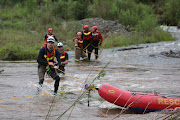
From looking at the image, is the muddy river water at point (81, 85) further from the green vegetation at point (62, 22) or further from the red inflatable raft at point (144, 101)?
the green vegetation at point (62, 22)

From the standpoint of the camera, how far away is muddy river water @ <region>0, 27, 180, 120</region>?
6.32 meters

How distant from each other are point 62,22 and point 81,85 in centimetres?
1777

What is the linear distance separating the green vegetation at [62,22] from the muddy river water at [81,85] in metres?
4.41

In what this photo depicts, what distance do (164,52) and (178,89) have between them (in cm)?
977

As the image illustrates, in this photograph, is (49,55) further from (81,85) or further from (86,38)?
(86,38)

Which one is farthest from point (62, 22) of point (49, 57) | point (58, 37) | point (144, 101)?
point (144, 101)

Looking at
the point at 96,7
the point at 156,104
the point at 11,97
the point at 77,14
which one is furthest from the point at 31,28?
the point at 156,104

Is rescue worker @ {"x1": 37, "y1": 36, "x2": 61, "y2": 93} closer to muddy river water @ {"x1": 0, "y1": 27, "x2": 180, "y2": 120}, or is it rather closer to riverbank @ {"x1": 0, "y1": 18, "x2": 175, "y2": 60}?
muddy river water @ {"x1": 0, "y1": 27, "x2": 180, "y2": 120}

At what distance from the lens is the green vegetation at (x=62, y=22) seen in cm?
2082

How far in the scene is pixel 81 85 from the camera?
9.78 m

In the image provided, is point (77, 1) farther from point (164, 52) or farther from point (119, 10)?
point (164, 52)

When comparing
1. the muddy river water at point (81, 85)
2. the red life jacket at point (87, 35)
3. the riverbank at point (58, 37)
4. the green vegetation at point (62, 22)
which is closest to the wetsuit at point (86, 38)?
the red life jacket at point (87, 35)

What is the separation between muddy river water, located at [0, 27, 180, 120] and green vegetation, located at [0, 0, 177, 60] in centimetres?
441

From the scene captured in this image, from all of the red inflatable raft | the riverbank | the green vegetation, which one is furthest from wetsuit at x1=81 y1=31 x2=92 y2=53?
the red inflatable raft
